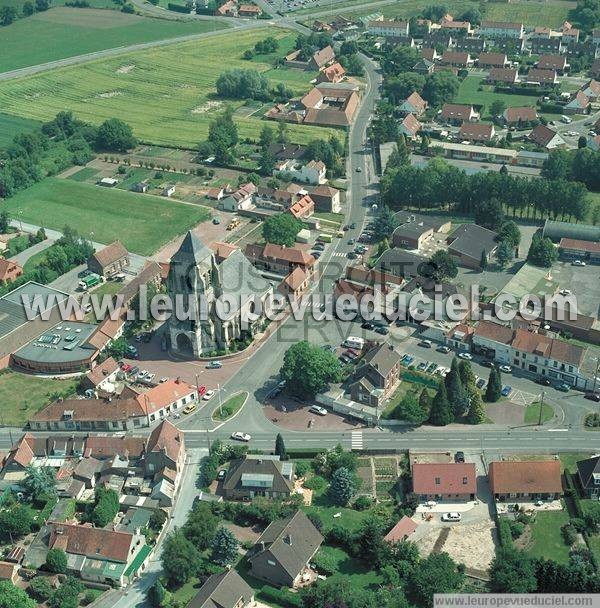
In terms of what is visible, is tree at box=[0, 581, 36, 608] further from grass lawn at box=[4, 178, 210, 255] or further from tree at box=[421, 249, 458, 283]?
A: grass lawn at box=[4, 178, 210, 255]

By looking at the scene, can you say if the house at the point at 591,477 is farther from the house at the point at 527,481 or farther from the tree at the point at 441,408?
the tree at the point at 441,408

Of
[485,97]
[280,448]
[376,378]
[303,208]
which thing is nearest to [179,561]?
[280,448]

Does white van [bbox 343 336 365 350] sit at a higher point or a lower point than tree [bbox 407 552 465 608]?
higher

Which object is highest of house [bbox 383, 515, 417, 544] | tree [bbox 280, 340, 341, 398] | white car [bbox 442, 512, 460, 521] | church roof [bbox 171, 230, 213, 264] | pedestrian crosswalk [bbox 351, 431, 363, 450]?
church roof [bbox 171, 230, 213, 264]

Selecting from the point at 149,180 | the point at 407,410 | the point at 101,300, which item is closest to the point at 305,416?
the point at 407,410

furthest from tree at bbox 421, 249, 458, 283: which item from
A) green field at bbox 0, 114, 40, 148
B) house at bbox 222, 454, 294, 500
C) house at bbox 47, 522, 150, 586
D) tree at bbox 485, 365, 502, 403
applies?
green field at bbox 0, 114, 40, 148

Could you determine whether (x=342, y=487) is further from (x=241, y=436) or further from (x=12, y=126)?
(x=12, y=126)
